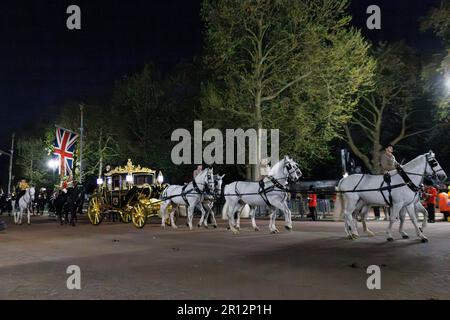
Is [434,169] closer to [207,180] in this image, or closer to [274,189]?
[274,189]

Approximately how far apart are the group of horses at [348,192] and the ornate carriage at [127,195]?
101 centimetres

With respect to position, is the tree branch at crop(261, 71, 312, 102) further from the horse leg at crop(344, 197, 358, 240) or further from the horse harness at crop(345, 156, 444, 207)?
the horse harness at crop(345, 156, 444, 207)

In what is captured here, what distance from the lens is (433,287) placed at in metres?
6.86

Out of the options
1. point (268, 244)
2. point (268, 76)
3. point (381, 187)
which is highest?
point (268, 76)

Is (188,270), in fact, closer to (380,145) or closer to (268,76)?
(268,76)

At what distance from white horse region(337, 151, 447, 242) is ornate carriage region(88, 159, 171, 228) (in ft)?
30.0

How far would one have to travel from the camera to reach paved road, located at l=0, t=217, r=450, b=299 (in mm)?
6699

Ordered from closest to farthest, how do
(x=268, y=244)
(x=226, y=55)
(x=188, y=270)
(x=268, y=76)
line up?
(x=188, y=270) → (x=268, y=244) → (x=226, y=55) → (x=268, y=76)

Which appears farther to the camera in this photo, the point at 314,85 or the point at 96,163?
the point at 96,163

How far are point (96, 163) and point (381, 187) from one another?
1543 inches

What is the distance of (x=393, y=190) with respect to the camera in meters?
13.0

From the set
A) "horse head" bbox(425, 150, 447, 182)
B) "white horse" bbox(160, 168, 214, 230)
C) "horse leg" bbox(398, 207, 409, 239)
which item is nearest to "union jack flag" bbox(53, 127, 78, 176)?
"white horse" bbox(160, 168, 214, 230)

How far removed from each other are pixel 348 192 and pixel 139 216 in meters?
9.67
